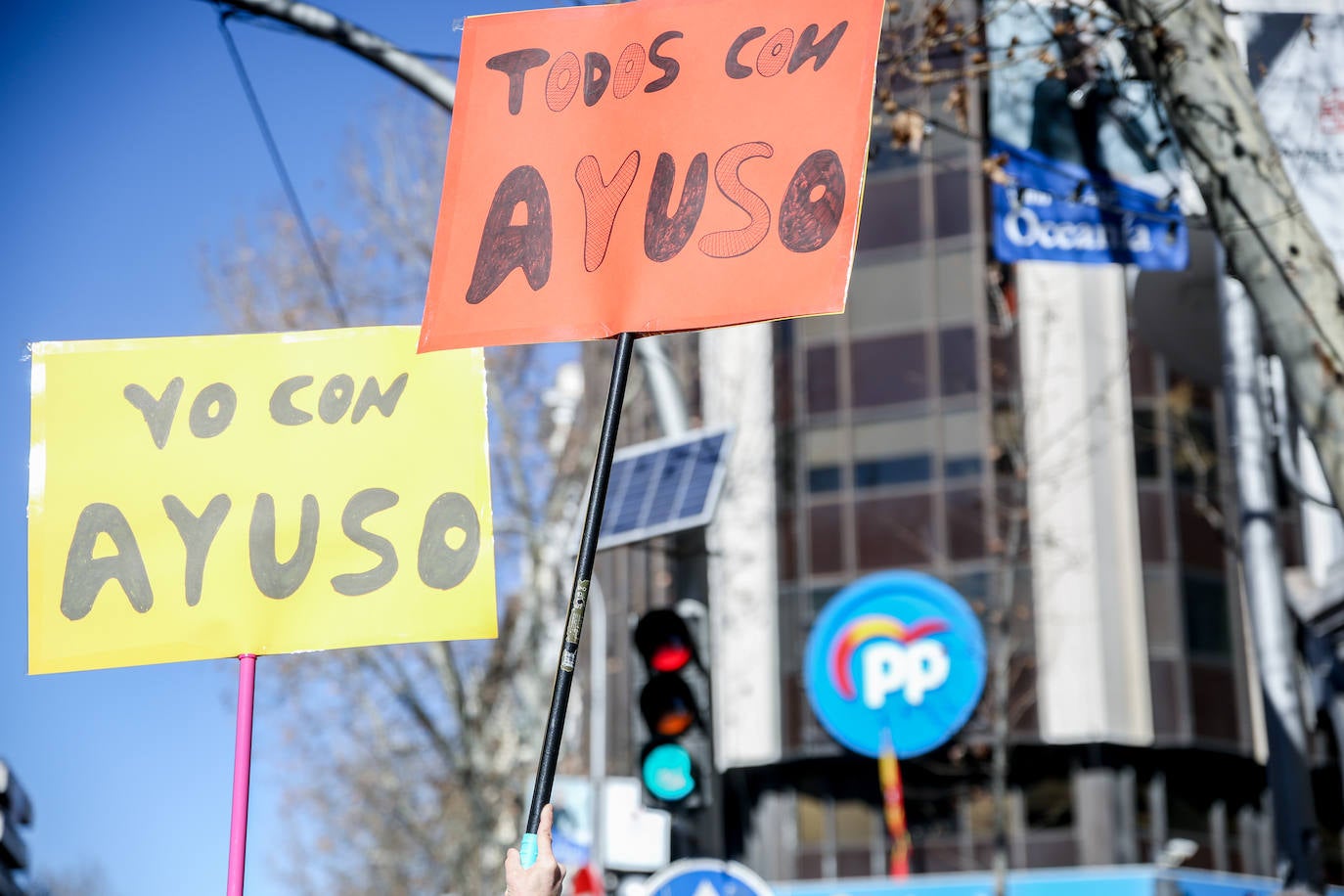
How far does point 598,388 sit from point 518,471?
16.4 ft

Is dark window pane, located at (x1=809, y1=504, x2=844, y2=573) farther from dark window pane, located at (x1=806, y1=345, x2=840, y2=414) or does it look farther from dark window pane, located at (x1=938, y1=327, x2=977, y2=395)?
dark window pane, located at (x1=938, y1=327, x2=977, y2=395)

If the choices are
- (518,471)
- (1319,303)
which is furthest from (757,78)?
(518,471)

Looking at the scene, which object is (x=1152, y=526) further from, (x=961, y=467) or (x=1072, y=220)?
(x=1072, y=220)

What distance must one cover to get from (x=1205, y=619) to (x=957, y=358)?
20.8ft

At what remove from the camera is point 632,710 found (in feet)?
26.7

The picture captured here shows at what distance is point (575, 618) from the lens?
10.7ft

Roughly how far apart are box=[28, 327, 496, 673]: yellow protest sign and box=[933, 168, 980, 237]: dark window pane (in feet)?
92.8

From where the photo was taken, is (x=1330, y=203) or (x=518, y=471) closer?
(x=1330, y=203)

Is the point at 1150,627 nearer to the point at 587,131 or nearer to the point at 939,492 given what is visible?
the point at 939,492

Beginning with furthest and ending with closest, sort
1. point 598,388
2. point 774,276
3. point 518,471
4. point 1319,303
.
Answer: point 598,388, point 518,471, point 1319,303, point 774,276

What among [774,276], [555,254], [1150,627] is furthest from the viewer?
[1150,627]

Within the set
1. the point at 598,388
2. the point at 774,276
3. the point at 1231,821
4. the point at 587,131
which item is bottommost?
the point at 1231,821

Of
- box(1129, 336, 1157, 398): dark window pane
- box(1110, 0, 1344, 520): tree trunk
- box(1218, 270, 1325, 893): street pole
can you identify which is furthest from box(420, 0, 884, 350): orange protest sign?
box(1129, 336, 1157, 398): dark window pane

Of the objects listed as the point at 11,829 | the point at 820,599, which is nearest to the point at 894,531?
the point at 820,599
